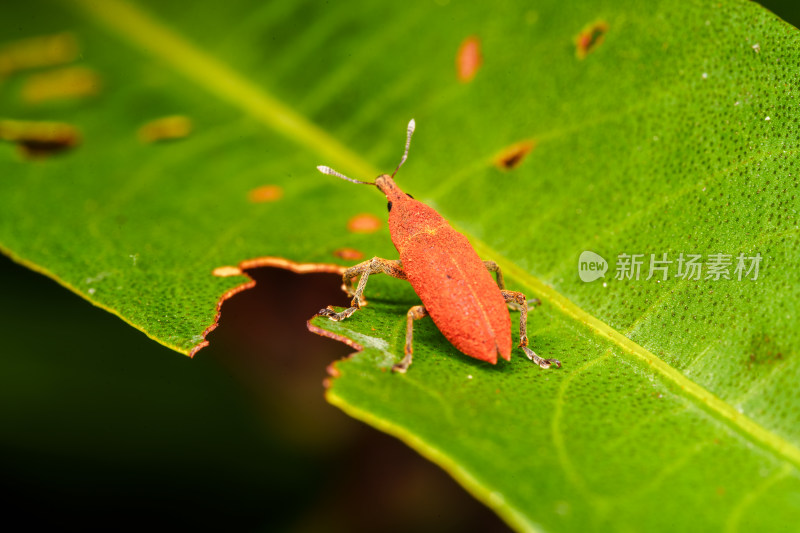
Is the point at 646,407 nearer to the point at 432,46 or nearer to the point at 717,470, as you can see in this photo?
the point at 717,470

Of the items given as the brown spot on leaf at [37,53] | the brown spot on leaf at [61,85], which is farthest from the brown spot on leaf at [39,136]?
the brown spot on leaf at [37,53]

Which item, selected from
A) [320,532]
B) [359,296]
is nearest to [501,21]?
[359,296]

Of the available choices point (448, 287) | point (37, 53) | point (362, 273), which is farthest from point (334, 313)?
point (37, 53)

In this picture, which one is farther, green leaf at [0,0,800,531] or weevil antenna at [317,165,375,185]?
weevil antenna at [317,165,375,185]

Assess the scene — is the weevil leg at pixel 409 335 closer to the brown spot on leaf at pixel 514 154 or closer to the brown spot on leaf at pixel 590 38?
the brown spot on leaf at pixel 514 154

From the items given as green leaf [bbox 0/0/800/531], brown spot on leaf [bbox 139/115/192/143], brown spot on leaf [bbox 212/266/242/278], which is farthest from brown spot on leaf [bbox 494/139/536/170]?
brown spot on leaf [bbox 139/115/192/143]

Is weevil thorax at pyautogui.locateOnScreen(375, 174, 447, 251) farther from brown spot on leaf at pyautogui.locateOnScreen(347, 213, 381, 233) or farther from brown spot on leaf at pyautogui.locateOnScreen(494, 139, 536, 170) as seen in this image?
brown spot on leaf at pyautogui.locateOnScreen(494, 139, 536, 170)

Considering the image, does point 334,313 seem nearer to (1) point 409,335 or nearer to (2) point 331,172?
(1) point 409,335
